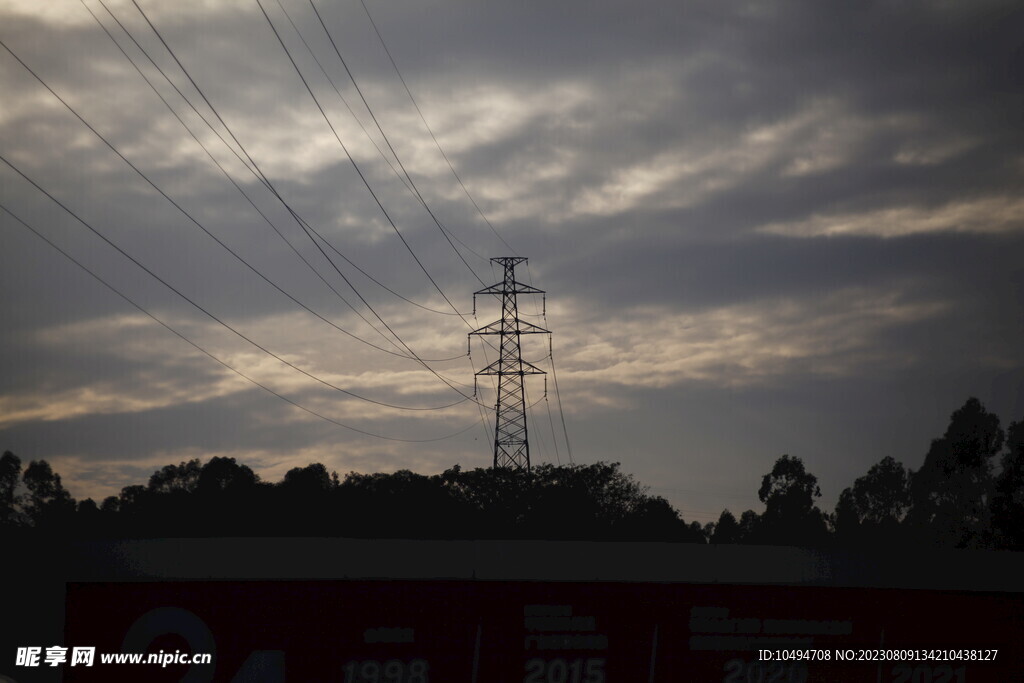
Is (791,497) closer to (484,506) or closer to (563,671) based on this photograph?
(484,506)

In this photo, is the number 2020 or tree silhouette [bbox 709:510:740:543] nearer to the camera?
the number 2020

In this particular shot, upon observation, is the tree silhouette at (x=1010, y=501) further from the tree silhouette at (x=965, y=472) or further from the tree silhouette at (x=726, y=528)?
the tree silhouette at (x=726, y=528)

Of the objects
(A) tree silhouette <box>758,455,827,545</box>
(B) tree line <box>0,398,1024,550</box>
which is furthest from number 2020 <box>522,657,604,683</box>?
(A) tree silhouette <box>758,455,827,545</box>

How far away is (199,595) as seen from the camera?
89.5 feet

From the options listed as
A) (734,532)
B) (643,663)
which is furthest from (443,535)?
(734,532)

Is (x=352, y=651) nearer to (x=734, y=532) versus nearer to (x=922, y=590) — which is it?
(x=922, y=590)

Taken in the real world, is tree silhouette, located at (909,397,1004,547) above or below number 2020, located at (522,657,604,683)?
above

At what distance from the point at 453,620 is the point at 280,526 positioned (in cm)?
6100

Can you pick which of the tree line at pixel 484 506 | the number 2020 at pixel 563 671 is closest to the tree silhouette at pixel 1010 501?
the tree line at pixel 484 506

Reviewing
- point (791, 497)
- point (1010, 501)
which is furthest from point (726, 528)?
point (1010, 501)

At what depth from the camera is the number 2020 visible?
Answer: 27.9 meters

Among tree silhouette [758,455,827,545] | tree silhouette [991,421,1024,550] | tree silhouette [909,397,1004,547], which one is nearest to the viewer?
tree silhouette [991,421,1024,550]

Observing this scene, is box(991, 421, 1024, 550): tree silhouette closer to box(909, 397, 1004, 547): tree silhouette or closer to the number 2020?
box(909, 397, 1004, 547): tree silhouette

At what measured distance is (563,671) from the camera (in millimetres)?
28031
